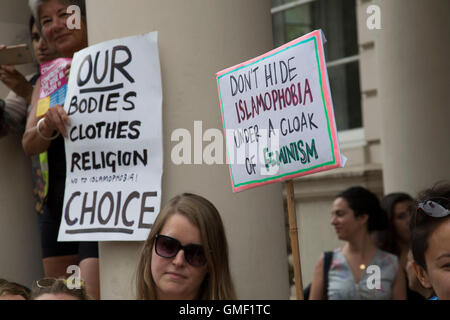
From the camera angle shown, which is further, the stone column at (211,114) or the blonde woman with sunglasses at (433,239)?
the stone column at (211,114)

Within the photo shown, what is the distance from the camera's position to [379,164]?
9156 millimetres

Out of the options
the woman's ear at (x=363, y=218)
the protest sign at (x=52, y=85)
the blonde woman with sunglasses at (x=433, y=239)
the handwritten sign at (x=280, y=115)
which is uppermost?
the protest sign at (x=52, y=85)

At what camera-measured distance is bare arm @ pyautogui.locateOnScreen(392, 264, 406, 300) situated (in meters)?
5.18

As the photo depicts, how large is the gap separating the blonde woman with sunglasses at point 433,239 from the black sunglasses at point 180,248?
0.83 metres

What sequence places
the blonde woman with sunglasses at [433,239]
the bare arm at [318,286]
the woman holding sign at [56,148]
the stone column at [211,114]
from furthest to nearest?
the bare arm at [318,286] → the woman holding sign at [56,148] → the stone column at [211,114] → the blonde woman with sunglasses at [433,239]

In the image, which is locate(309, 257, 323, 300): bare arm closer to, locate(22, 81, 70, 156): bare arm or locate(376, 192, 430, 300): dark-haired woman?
locate(376, 192, 430, 300): dark-haired woman

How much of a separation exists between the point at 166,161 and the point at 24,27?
202 cm

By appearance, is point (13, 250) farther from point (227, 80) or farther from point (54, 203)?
point (227, 80)

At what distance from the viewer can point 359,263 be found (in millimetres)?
5379

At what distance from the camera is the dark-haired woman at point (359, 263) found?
521 cm

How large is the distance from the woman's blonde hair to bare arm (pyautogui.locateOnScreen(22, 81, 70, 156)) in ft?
3.80

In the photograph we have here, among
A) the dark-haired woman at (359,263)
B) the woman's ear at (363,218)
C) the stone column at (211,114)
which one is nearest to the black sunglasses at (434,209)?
the stone column at (211,114)

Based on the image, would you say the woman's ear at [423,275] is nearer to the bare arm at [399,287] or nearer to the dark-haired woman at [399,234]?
the bare arm at [399,287]
